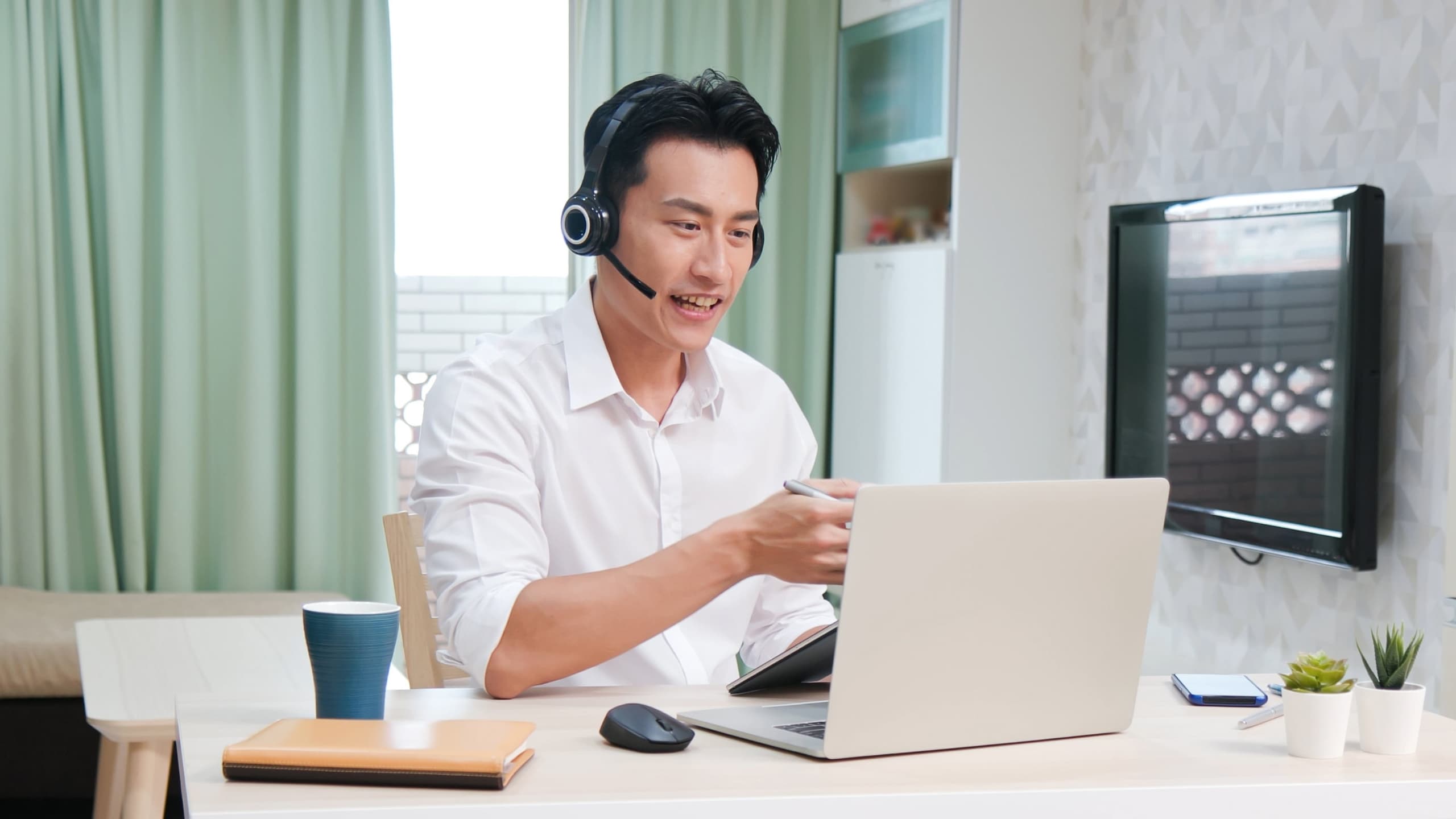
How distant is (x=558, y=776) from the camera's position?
964mm

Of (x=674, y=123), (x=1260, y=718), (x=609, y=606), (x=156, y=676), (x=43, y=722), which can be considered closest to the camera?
(x=1260, y=718)

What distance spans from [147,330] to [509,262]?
0.98 metres

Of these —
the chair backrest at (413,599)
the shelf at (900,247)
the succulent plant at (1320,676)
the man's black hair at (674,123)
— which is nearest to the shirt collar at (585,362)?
the man's black hair at (674,123)

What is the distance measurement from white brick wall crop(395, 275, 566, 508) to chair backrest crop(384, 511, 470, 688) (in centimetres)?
228

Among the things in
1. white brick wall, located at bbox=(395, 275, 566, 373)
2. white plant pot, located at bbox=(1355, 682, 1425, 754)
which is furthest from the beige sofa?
white plant pot, located at bbox=(1355, 682, 1425, 754)

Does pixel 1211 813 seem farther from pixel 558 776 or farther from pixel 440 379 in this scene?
pixel 440 379

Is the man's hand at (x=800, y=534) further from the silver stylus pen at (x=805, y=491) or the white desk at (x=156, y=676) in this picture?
the white desk at (x=156, y=676)

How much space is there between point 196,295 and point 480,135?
2.92 ft

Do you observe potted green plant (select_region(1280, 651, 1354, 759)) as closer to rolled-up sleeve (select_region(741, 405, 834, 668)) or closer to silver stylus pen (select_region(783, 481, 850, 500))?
silver stylus pen (select_region(783, 481, 850, 500))

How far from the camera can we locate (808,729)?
3.61 ft

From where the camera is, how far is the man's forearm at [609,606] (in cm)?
128

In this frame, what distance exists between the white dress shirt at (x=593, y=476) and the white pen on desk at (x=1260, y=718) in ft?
1.87

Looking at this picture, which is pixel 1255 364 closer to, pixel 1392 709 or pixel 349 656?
pixel 1392 709

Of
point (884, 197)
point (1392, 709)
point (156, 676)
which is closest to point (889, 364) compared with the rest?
point (884, 197)
